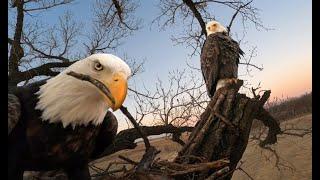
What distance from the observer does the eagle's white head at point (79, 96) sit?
211 centimetres

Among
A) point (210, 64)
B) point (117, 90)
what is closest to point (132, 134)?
point (210, 64)

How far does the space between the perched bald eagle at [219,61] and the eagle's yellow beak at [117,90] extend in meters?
3.54

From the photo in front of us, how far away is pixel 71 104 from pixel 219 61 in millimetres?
3777

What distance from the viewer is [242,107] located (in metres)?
3.52

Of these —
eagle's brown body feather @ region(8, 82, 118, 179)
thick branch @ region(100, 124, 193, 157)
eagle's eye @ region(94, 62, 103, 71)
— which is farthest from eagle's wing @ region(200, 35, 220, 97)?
eagle's eye @ region(94, 62, 103, 71)

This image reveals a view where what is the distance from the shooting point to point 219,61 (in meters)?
5.70

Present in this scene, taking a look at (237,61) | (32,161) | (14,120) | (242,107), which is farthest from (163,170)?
(237,61)

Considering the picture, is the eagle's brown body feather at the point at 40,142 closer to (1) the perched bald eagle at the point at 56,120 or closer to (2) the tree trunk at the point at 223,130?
(1) the perched bald eagle at the point at 56,120

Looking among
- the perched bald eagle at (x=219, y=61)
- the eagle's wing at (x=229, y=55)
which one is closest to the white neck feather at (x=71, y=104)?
the perched bald eagle at (x=219, y=61)

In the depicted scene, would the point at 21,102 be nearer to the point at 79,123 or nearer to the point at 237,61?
the point at 79,123

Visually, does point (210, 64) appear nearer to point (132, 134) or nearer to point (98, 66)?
point (132, 134)
